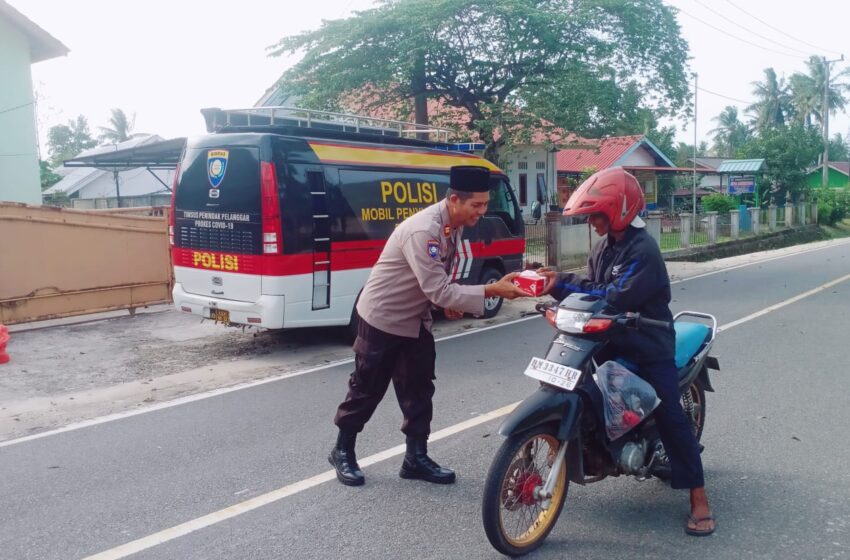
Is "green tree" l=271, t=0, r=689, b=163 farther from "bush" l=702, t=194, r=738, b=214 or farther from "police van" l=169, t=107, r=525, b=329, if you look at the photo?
"bush" l=702, t=194, r=738, b=214

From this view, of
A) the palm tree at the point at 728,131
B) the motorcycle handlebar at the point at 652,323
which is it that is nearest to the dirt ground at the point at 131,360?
the motorcycle handlebar at the point at 652,323

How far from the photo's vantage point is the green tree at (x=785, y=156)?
35719mm

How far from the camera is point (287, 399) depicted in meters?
6.80

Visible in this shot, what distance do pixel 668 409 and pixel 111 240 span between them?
9079mm

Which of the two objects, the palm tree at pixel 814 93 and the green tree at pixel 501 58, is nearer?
the green tree at pixel 501 58

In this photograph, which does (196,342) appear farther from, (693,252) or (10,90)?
(693,252)

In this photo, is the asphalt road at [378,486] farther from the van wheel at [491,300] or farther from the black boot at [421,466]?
the van wheel at [491,300]

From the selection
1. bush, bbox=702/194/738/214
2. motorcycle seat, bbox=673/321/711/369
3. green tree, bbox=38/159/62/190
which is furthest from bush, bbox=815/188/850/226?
motorcycle seat, bbox=673/321/711/369

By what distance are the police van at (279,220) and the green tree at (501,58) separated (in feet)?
33.2

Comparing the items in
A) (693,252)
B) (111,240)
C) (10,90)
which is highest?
(10,90)

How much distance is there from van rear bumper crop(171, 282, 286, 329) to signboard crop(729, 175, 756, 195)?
2973 centimetres

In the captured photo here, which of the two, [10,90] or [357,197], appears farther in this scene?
[10,90]

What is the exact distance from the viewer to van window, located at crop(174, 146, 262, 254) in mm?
8336

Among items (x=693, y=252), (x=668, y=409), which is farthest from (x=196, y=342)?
(x=693, y=252)
